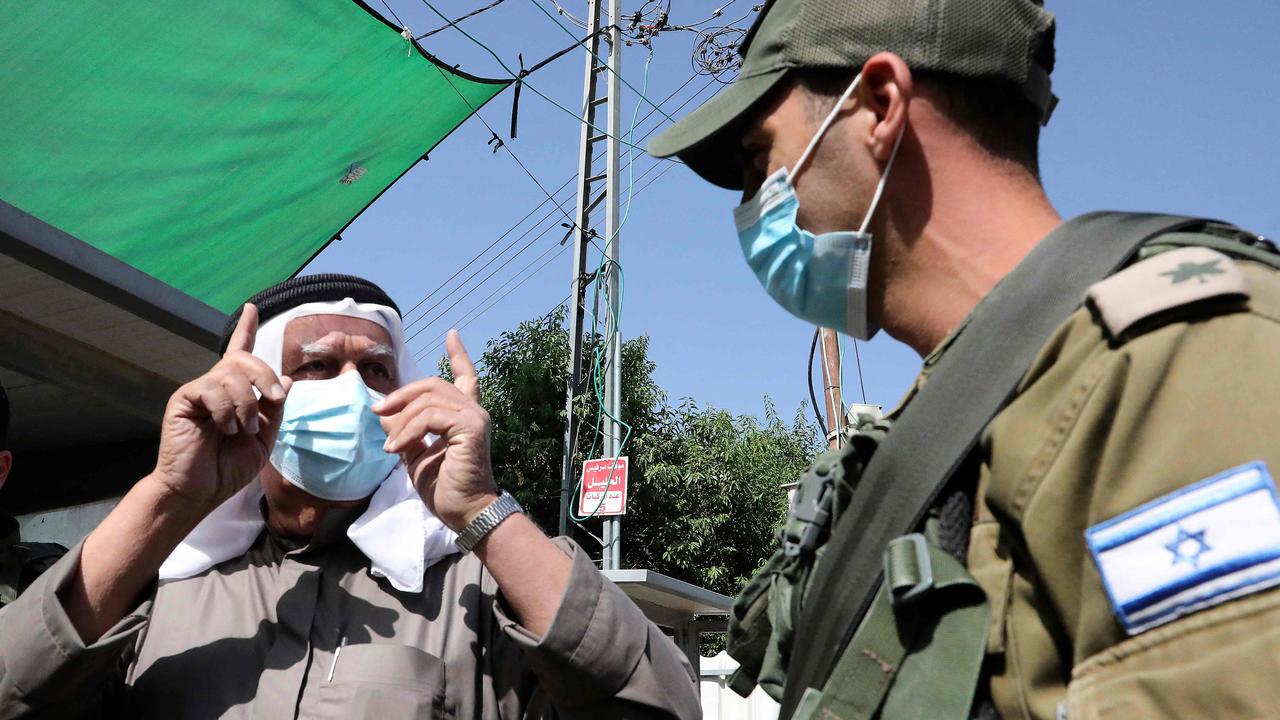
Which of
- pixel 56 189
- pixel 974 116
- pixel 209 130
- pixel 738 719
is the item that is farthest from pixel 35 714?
pixel 738 719

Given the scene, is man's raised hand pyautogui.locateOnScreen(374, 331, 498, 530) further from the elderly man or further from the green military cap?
the green military cap

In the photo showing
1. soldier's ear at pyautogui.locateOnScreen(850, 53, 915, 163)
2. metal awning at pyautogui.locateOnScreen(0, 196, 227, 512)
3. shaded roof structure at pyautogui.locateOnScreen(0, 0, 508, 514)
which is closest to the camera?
soldier's ear at pyautogui.locateOnScreen(850, 53, 915, 163)

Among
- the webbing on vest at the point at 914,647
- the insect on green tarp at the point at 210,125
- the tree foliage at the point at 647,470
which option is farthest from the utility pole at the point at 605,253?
the webbing on vest at the point at 914,647

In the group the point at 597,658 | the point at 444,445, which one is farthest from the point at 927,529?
the point at 444,445

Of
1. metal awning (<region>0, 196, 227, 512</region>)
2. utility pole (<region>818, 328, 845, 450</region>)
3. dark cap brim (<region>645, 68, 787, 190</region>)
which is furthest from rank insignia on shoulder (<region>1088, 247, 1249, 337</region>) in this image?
utility pole (<region>818, 328, 845, 450</region>)

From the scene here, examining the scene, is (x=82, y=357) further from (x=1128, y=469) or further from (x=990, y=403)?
(x=1128, y=469)

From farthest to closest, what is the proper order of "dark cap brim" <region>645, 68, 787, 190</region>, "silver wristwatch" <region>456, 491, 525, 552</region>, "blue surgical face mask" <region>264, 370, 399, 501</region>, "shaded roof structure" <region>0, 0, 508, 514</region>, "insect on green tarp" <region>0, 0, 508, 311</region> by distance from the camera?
"insect on green tarp" <region>0, 0, 508, 311</region>
"shaded roof structure" <region>0, 0, 508, 514</region>
"blue surgical face mask" <region>264, 370, 399, 501</region>
"silver wristwatch" <region>456, 491, 525, 552</region>
"dark cap brim" <region>645, 68, 787, 190</region>

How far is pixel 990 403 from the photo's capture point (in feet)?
3.70

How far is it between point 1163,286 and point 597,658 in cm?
139

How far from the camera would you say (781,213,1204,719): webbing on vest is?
1.12 m

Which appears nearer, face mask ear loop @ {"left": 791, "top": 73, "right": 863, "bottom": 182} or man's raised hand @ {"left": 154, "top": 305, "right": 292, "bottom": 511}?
face mask ear loop @ {"left": 791, "top": 73, "right": 863, "bottom": 182}

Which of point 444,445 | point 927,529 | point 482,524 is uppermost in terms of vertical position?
point 444,445

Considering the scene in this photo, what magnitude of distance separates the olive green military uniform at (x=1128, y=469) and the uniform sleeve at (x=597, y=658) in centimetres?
111

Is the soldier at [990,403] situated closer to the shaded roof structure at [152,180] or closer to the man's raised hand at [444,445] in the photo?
the man's raised hand at [444,445]
